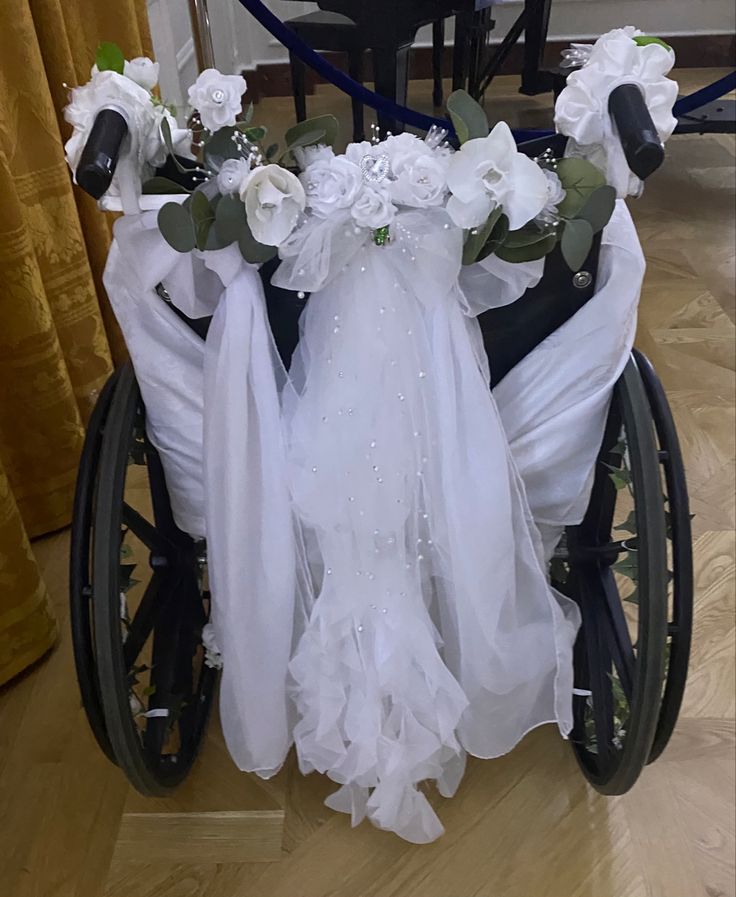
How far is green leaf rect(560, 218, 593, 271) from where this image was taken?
643 millimetres

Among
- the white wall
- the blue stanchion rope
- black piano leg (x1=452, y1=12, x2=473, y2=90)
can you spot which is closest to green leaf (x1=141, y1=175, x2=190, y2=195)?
the blue stanchion rope

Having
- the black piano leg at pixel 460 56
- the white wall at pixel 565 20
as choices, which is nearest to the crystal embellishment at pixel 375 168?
the white wall at pixel 565 20

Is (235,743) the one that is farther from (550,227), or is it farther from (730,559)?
(730,559)

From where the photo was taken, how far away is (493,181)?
2.03 ft

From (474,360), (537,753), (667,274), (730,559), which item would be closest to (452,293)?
(474,360)

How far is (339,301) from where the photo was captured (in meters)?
0.69

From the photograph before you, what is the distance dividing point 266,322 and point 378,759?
46 cm

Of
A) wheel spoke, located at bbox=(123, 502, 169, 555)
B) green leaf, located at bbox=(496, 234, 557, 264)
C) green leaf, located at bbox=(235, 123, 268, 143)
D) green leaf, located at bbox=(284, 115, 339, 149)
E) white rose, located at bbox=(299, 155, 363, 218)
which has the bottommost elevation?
wheel spoke, located at bbox=(123, 502, 169, 555)

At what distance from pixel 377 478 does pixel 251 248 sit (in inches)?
9.0

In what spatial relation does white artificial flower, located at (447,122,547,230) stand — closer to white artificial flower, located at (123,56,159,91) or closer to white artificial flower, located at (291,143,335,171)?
white artificial flower, located at (291,143,335,171)

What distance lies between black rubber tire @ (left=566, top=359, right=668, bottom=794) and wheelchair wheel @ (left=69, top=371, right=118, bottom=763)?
0.50 metres

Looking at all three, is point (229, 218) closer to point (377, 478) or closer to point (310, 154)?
point (310, 154)

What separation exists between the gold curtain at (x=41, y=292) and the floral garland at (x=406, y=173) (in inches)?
19.8

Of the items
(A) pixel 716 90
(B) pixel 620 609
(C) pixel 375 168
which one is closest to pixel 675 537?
(B) pixel 620 609
